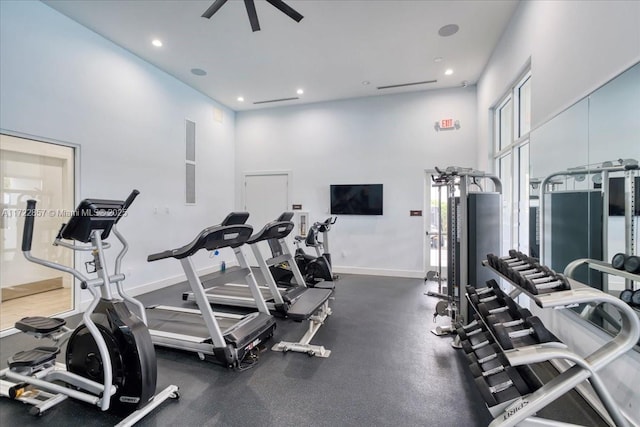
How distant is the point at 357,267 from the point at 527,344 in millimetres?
5258

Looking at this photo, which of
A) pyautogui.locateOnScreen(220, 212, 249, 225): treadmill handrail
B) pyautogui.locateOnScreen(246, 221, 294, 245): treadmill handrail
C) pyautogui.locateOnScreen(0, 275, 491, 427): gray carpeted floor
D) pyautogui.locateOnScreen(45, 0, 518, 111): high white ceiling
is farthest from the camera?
pyautogui.locateOnScreen(45, 0, 518, 111): high white ceiling

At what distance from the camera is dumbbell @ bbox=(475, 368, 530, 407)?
61.5 inches

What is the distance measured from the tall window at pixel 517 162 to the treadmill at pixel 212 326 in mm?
3357

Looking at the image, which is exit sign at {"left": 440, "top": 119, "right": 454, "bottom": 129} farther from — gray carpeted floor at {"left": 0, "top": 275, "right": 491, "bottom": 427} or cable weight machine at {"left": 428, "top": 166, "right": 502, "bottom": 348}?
gray carpeted floor at {"left": 0, "top": 275, "right": 491, "bottom": 427}

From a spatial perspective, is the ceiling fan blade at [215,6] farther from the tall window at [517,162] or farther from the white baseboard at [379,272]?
the white baseboard at [379,272]

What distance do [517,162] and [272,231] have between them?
3670 millimetres

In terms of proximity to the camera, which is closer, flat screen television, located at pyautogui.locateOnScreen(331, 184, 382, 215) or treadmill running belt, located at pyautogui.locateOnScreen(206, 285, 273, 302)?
treadmill running belt, located at pyautogui.locateOnScreen(206, 285, 273, 302)

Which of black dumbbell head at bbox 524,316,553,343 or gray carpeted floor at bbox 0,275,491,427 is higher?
black dumbbell head at bbox 524,316,553,343

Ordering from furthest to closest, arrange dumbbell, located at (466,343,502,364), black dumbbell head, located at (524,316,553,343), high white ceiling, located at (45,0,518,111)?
high white ceiling, located at (45,0,518,111) → dumbbell, located at (466,343,502,364) → black dumbbell head, located at (524,316,553,343)

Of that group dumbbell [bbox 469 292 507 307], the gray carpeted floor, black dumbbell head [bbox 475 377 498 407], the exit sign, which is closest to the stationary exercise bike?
the gray carpeted floor

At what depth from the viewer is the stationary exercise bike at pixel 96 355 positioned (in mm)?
2002

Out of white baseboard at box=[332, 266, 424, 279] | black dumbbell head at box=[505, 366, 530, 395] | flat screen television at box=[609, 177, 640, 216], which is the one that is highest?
flat screen television at box=[609, 177, 640, 216]

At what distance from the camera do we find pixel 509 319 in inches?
71.3

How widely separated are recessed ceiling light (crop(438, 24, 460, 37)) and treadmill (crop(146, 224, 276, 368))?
402 centimetres
